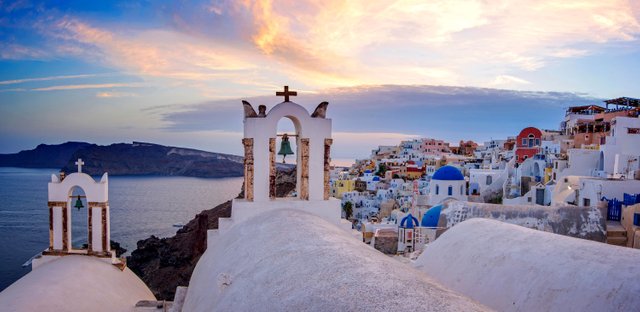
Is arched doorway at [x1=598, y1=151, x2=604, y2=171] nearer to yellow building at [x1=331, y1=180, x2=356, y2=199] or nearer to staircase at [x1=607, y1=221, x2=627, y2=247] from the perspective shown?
staircase at [x1=607, y1=221, x2=627, y2=247]

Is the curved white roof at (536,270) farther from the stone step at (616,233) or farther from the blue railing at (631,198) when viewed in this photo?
the blue railing at (631,198)

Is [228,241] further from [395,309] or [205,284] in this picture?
[395,309]

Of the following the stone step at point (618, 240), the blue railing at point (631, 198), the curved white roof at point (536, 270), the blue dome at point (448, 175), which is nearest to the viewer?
the curved white roof at point (536, 270)

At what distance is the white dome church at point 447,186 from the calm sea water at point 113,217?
24.1m

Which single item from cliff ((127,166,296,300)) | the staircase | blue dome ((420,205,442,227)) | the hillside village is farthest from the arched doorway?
cliff ((127,166,296,300))

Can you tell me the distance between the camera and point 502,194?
34.2 metres

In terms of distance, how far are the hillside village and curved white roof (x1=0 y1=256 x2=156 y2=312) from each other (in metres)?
5.74

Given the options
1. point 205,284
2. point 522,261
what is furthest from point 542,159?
point 205,284

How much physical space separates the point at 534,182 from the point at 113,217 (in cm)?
4993

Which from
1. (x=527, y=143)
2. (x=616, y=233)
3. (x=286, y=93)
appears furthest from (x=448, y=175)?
(x=286, y=93)

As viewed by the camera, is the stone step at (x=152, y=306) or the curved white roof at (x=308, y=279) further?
the stone step at (x=152, y=306)

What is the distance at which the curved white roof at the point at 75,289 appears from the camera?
6.29 meters

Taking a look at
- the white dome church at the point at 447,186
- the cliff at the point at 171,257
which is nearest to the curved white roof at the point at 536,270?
the white dome church at the point at 447,186

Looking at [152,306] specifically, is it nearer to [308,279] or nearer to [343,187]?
[308,279]
